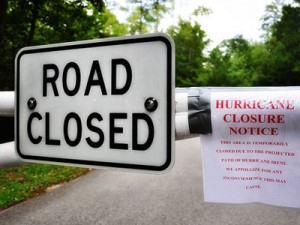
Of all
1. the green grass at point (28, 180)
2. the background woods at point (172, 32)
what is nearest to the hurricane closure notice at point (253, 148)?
the green grass at point (28, 180)

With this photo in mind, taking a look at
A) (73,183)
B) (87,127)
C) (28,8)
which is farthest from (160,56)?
(28,8)

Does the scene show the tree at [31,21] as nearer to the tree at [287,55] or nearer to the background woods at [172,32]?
the background woods at [172,32]

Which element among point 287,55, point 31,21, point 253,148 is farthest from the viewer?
point 287,55

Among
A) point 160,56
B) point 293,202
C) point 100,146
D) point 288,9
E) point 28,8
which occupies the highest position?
point 288,9

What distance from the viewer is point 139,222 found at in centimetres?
446

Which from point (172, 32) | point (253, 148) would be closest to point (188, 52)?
point (172, 32)

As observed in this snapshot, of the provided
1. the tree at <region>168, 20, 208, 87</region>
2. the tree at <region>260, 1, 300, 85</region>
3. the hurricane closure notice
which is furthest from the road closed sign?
the tree at <region>168, 20, 208, 87</region>

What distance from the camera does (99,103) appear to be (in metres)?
1.13

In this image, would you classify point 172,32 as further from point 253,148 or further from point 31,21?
point 253,148

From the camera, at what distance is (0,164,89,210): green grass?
19.1 ft

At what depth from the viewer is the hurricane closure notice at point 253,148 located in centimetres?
138

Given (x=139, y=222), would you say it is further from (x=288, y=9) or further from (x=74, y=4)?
(x=288, y=9)

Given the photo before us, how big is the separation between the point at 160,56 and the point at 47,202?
16.7ft

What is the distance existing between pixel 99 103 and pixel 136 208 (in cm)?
423
